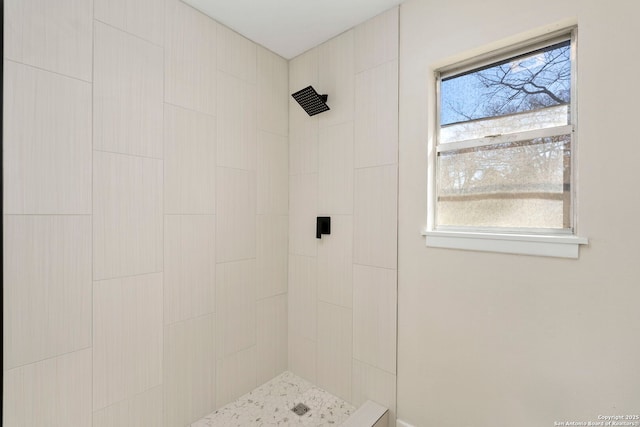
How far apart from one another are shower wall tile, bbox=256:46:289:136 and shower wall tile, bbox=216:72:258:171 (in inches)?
3.4

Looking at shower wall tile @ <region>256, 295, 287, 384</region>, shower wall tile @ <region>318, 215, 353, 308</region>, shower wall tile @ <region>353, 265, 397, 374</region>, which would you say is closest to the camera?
shower wall tile @ <region>353, 265, 397, 374</region>

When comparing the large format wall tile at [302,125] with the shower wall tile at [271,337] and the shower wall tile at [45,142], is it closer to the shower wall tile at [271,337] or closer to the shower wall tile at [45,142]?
the shower wall tile at [271,337]

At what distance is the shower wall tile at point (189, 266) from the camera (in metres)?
1.61

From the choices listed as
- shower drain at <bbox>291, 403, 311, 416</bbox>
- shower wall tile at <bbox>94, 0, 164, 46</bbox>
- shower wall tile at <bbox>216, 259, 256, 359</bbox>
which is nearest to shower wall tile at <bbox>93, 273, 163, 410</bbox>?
shower wall tile at <bbox>216, 259, 256, 359</bbox>

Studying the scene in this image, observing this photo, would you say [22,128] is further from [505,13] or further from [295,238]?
[505,13]

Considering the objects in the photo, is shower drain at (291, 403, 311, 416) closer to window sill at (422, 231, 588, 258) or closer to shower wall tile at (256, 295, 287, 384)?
shower wall tile at (256, 295, 287, 384)

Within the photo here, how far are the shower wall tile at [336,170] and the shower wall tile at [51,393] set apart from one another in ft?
5.05

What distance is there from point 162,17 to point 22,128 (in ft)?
3.01

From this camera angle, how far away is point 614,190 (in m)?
1.09

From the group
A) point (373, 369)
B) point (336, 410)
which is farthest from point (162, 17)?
point (336, 410)

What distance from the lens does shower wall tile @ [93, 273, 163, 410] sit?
4.47 feet

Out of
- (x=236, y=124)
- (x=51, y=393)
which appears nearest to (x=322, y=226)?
(x=236, y=124)

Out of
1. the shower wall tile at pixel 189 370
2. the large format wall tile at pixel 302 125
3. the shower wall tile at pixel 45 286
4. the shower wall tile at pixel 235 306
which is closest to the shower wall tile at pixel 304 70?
the large format wall tile at pixel 302 125

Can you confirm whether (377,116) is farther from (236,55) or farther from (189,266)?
(189,266)
